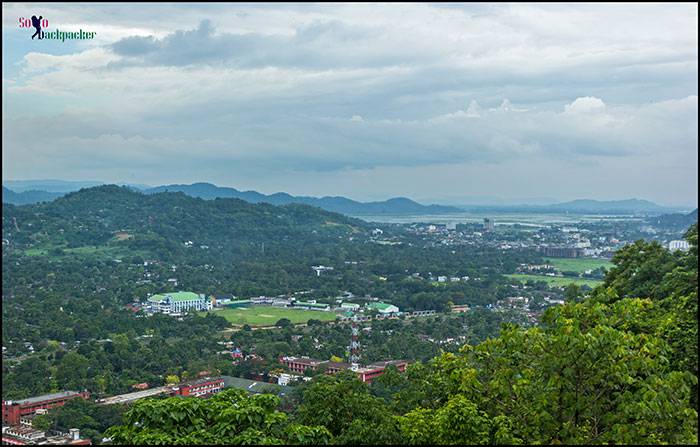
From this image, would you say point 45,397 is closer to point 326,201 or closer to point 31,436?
point 31,436

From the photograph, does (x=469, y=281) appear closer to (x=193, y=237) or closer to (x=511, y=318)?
(x=511, y=318)

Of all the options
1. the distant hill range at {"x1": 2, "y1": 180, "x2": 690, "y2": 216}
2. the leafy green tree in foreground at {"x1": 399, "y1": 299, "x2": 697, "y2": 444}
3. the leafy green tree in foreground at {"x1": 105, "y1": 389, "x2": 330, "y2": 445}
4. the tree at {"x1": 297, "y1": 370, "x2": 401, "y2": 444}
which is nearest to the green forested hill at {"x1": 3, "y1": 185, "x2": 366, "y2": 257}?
the distant hill range at {"x1": 2, "y1": 180, "x2": 690, "y2": 216}

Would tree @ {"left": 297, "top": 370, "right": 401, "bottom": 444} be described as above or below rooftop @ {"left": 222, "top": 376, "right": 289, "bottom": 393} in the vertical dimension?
above

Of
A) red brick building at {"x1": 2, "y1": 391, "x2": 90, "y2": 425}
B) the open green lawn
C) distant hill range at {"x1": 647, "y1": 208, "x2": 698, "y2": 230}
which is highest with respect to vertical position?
distant hill range at {"x1": 647, "y1": 208, "x2": 698, "y2": 230}

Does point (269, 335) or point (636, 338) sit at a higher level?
point (636, 338)

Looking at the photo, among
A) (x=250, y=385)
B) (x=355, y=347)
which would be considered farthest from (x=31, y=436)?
(x=355, y=347)

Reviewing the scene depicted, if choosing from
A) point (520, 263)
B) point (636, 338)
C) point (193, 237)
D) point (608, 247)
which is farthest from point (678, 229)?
point (636, 338)

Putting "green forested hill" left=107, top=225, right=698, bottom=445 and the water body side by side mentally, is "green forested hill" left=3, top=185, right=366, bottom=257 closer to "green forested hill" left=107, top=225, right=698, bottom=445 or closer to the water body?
the water body
